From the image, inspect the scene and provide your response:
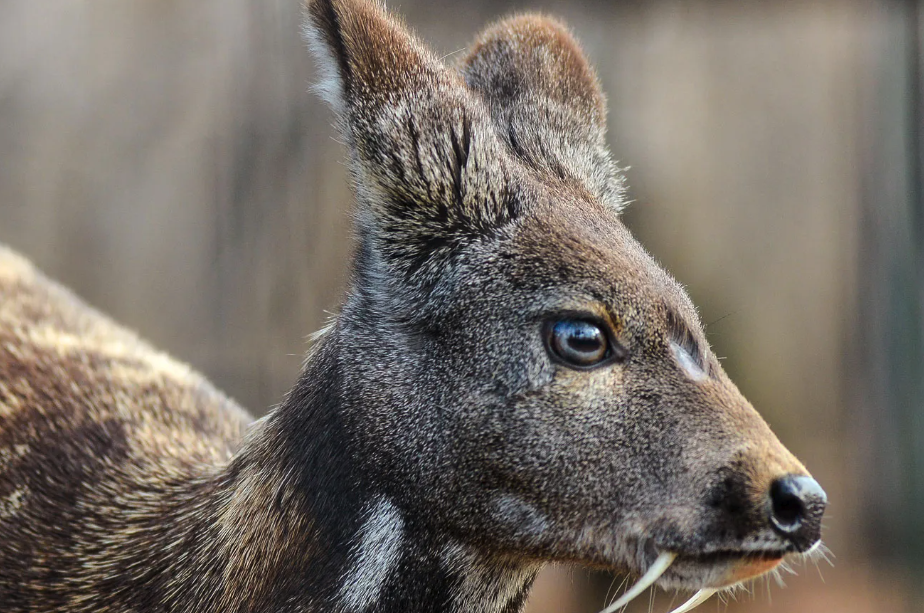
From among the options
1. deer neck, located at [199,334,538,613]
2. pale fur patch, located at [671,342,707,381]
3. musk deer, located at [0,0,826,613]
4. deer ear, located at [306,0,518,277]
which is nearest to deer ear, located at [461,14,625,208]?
musk deer, located at [0,0,826,613]

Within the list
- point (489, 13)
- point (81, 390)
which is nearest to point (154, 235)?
point (489, 13)

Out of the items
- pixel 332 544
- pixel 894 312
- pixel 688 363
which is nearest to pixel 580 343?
pixel 688 363

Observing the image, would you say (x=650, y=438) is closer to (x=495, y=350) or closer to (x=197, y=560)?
(x=495, y=350)

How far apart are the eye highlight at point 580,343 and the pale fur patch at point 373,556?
56 centimetres

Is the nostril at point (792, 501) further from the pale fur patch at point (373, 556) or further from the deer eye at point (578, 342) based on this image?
the pale fur patch at point (373, 556)

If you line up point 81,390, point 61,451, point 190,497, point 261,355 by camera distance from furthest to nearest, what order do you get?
point 261,355
point 81,390
point 61,451
point 190,497

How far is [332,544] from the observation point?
99.0 inches

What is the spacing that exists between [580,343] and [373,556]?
2.37 feet

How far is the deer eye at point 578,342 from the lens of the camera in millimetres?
2461

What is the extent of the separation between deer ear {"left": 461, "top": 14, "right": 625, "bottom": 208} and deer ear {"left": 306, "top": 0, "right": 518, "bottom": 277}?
0.35 meters

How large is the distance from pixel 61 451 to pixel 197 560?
0.81m

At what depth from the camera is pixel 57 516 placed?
3.11 meters

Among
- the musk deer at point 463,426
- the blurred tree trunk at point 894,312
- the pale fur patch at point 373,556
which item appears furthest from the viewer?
the blurred tree trunk at point 894,312

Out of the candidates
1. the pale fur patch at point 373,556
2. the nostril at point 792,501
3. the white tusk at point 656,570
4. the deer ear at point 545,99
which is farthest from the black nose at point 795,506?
the deer ear at point 545,99
